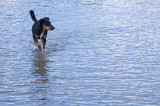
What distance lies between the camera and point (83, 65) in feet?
32.8

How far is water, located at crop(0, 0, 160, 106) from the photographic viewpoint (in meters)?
7.30

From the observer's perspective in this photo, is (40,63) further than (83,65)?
Yes

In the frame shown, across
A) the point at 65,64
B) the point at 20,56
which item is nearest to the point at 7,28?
the point at 20,56

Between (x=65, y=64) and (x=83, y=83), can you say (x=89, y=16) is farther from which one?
(x=83, y=83)

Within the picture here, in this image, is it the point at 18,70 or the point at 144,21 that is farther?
the point at 144,21

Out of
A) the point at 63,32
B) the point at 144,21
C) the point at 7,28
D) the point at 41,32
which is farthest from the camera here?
the point at 144,21

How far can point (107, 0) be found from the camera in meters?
32.8

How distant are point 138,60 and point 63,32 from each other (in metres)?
6.18

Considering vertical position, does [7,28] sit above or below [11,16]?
below

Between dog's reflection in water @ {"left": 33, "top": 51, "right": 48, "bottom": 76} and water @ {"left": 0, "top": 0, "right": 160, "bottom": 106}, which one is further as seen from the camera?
dog's reflection in water @ {"left": 33, "top": 51, "right": 48, "bottom": 76}

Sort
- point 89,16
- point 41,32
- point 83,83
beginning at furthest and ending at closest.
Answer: point 89,16
point 41,32
point 83,83

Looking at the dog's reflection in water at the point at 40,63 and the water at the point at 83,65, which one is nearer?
the water at the point at 83,65

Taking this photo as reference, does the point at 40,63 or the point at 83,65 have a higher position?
the point at 40,63

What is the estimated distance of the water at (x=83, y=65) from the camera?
7.30 metres
